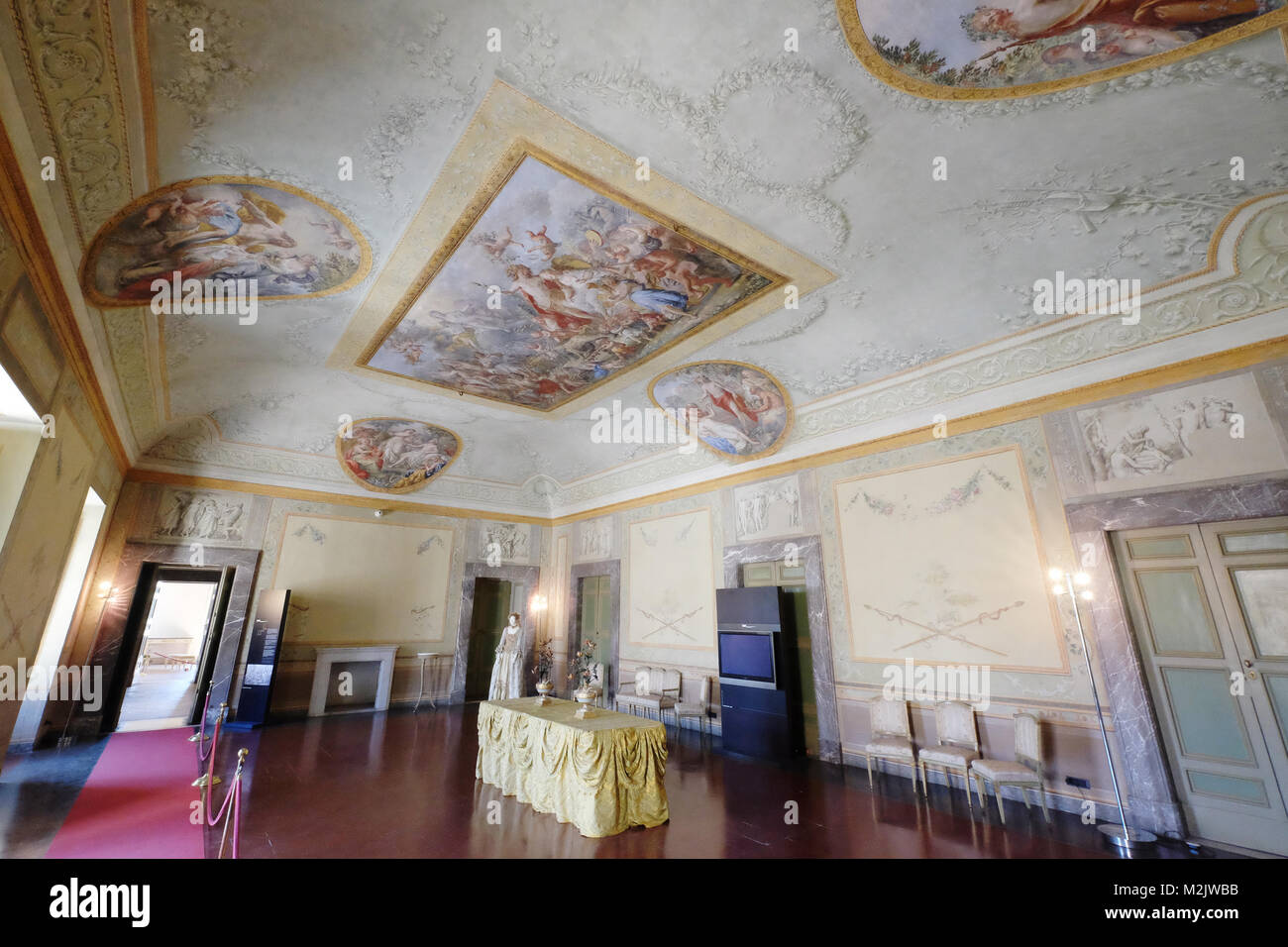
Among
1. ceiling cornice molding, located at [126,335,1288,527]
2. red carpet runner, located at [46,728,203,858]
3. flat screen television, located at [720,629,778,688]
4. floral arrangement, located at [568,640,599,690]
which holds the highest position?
ceiling cornice molding, located at [126,335,1288,527]

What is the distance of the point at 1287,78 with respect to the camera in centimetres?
363

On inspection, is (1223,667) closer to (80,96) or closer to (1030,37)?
(1030,37)

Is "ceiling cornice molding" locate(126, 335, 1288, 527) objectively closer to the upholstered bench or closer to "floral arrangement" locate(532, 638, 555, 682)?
"floral arrangement" locate(532, 638, 555, 682)

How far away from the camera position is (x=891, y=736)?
682cm

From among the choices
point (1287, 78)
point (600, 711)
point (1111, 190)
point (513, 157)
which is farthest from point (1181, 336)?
point (600, 711)

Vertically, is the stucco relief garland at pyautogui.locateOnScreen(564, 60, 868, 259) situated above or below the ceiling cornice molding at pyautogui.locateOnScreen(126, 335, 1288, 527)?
above

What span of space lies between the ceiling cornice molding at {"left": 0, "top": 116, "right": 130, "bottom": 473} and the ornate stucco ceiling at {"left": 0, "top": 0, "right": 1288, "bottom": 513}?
0.16m

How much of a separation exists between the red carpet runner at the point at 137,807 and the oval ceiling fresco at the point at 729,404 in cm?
773

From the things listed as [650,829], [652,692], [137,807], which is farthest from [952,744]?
[137,807]

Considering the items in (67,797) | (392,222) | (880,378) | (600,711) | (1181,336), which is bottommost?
(67,797)

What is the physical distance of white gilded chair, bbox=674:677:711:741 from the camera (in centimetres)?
911

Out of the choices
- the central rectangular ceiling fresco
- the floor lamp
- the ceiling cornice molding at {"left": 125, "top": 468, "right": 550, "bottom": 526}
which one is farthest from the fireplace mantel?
the floor lamp

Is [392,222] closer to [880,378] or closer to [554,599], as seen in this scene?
[880,378]

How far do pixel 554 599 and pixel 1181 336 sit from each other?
12.4 metres
